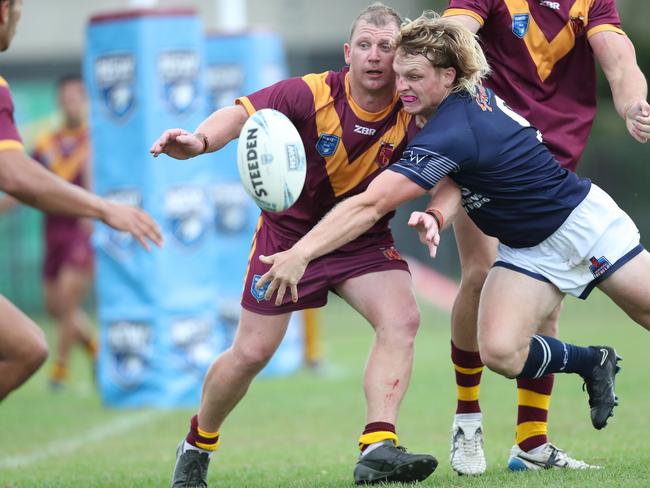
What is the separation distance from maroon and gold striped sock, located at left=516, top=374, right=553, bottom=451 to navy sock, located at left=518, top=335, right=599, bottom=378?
482 mm

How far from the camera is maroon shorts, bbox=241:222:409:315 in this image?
5695 mm

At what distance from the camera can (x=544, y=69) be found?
579cm

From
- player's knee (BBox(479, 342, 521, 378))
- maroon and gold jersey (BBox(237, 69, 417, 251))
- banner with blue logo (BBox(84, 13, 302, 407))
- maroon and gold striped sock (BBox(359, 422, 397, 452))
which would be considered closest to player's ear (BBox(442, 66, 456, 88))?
maroon and gold jersey (BBox(237, 69, 417, 251))

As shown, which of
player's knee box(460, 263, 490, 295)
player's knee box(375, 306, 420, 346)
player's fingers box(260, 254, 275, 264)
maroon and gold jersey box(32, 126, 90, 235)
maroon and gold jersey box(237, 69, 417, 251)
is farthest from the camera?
maroon and gold jersey box(32, 126, 90, 235)

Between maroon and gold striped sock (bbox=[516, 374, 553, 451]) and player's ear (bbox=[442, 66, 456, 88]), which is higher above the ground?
player's ear (bbox=[442, 66, 456, 88])

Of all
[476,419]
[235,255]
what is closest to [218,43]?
[235,255]

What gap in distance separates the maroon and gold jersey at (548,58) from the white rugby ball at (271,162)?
123 centimetres

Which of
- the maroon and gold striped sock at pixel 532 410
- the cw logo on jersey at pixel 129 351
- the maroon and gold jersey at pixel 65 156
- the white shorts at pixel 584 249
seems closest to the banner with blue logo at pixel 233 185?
the maroon and gold jersey at pixel 65 156

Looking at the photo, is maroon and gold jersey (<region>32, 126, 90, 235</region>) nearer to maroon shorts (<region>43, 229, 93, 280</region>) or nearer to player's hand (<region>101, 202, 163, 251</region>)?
maroon shorts (<region>43, 229, 93, 280</region>)

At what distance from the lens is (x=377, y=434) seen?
211 inches

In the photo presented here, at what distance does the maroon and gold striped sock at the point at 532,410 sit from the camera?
19.8 feet

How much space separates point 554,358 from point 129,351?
6.14m

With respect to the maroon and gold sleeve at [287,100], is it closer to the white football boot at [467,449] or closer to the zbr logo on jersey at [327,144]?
the zbr logo on jersey at [327,144]

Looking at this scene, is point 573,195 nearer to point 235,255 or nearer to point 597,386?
point 597,386
